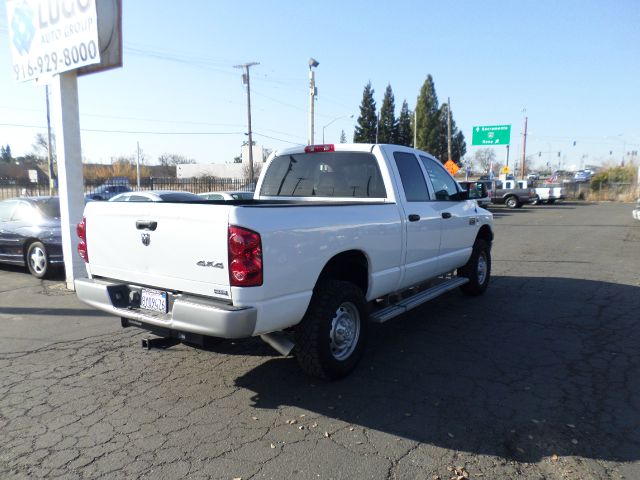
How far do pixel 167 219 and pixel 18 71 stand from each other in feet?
20.6

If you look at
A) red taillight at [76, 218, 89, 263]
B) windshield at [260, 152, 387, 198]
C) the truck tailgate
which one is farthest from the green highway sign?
the truck tailgate

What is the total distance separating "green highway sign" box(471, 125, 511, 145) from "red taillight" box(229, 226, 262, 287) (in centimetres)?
3724

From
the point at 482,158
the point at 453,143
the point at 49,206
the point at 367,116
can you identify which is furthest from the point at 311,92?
the point at 482,158

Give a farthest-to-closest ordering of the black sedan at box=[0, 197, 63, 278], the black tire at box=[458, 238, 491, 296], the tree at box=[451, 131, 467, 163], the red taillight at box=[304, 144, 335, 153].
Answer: the tree at box=[451, 131, 467, 163] → the black sedan at box=[0, 197, 63, 278] → the black tire at box=[458, 238, 491, 296] → the red taillight at box=[304, 144, 335, 153]

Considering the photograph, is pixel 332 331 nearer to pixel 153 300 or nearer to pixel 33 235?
pixel 153 300

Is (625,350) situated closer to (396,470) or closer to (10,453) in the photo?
(396,470)

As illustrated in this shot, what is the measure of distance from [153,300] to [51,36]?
5779 mm

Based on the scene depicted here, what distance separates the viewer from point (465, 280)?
6.41 metres

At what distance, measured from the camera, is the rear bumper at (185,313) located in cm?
318

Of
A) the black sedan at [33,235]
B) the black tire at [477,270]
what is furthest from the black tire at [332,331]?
the black sedan at [33,235]

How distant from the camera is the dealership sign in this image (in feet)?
22.6

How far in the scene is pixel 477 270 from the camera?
23.0 ft

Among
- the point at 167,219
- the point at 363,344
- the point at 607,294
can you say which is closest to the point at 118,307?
the point at 167,219

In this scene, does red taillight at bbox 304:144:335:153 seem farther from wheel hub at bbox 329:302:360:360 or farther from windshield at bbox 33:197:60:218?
windshield at bbox 33:197:60:218
